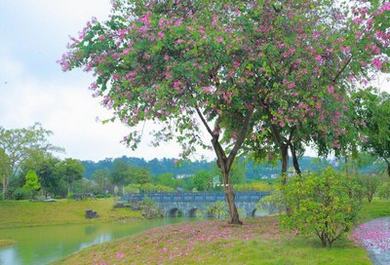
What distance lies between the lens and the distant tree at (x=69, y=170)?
7469 centimetres

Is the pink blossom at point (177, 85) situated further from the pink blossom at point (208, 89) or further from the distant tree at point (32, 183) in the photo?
the distant tree at point (32, 183)

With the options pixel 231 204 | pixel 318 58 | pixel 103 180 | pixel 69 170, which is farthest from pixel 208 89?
pixel 103 180

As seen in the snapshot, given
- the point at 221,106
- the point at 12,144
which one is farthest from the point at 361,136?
the point at 12,144

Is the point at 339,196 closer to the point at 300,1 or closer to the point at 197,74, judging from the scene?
the point at 197,74

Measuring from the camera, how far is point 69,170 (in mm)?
75312

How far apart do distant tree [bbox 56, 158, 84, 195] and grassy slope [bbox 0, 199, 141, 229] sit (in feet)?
31.8

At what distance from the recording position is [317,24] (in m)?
16.0

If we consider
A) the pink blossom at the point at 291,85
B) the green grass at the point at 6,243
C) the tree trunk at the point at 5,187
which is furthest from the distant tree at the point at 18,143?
the pink blossom at the point at 291,85

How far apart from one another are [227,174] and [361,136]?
10.6 meters

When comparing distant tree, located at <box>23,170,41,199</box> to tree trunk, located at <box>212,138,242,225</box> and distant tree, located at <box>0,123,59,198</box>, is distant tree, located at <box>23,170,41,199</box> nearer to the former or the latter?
distant tree, located at <box>0,123,59,198</box>

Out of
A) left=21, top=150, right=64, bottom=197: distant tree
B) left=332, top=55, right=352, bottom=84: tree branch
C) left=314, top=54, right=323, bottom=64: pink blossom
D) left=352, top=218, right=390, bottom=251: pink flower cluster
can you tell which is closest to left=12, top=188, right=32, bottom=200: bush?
left=21, top=150, right=64, bottom=197: distant tree

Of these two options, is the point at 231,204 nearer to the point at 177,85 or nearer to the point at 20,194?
the point at 177,85

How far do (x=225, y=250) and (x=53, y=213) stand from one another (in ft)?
165


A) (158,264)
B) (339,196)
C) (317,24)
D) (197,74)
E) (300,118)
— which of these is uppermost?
(317,24)
